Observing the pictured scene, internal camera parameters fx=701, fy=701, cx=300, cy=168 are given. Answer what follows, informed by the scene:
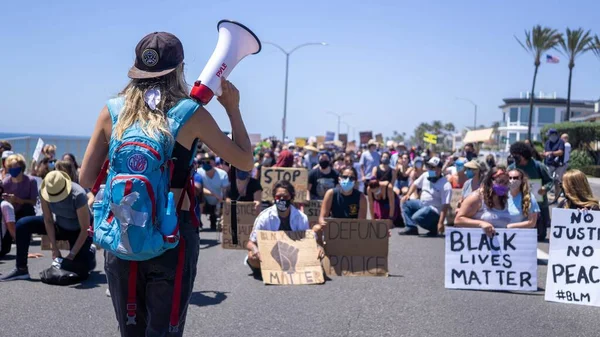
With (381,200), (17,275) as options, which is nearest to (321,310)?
(17,275)

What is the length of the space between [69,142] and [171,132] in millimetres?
30482

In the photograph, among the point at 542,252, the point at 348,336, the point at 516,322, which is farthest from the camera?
the point at 542,252

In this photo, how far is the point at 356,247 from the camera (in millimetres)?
9141

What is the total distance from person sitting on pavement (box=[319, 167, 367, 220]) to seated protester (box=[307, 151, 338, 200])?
11.4ft

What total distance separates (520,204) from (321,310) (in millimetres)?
3256

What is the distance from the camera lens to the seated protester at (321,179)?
13.5 m

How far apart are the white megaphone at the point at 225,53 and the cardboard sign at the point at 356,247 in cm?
602

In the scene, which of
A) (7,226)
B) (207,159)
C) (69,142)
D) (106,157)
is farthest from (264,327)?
(69,142)

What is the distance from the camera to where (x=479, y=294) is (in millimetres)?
7781

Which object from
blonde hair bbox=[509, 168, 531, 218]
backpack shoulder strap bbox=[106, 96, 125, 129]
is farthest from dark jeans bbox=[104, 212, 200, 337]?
blonde hair bbox=[509, 168, 531, 218]

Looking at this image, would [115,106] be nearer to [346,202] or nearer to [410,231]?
[346,202]

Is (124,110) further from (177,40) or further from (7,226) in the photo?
(7,226)

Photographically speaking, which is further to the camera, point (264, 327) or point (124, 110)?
point (264, 327)

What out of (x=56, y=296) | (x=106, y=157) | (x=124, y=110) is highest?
(x=124, y=110)
